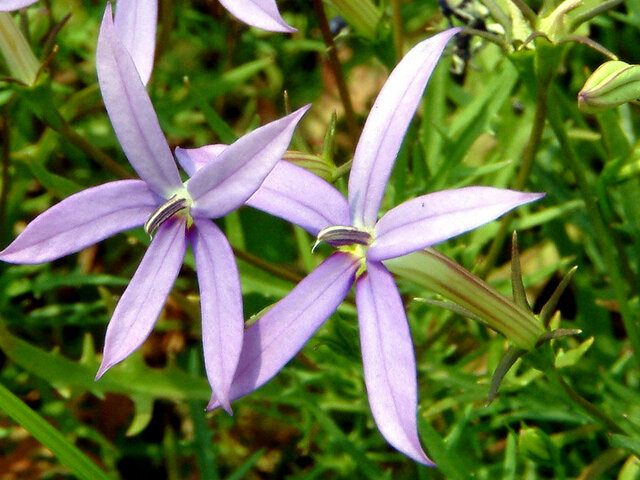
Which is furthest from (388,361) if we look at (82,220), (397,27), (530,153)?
(397,27)

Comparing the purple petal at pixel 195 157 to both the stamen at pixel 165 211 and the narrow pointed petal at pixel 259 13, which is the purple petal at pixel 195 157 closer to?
the stamen at pixel 165 211

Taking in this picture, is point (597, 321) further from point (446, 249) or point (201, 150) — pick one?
point (201, 150)

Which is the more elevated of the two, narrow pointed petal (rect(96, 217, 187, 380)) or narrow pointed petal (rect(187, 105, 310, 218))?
narrow pointed petal (rect(187, 105, 310, 218))

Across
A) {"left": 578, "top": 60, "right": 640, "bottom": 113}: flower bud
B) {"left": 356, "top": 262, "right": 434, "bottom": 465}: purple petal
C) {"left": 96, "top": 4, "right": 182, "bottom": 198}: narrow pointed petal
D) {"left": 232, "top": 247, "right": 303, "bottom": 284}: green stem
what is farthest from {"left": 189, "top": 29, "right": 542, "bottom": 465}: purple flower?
{"left": 232, "top": 247, "right": 303, "bottom": 284}: green stem

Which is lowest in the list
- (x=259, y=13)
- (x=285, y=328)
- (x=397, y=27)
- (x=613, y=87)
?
(x=285, y=328)

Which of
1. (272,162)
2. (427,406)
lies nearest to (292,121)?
(272,162)

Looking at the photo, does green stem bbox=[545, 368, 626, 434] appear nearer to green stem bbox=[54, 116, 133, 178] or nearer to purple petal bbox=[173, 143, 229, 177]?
purple petal bbox=[173, 143, 229, 177]

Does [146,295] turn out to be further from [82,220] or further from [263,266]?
[263,266]
